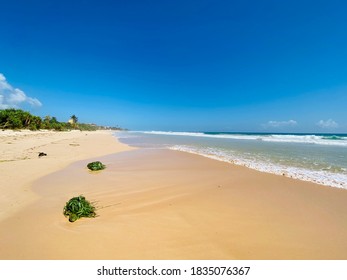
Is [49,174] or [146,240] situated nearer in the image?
[146,240]

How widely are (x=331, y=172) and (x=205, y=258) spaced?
813 cm

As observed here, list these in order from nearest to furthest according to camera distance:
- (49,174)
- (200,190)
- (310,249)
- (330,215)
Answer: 1. (310,249)
2. (330,215)
3. (200,190)
4. (49,174)

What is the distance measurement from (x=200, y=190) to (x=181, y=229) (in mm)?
2416

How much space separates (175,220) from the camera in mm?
3787

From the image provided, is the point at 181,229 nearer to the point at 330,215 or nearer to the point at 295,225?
the point at 295,225

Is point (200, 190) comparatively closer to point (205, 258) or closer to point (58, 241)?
point (205, 258)

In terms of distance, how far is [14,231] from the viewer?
10.9 ft

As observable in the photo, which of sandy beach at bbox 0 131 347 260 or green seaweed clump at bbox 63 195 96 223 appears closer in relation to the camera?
sandy beach at bbox 0 131 347 260

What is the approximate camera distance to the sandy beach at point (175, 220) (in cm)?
282

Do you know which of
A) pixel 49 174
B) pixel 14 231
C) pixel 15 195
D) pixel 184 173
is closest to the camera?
pixel 14 231

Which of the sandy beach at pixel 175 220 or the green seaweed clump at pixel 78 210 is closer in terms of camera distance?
the sandy beach at pixel 175 220

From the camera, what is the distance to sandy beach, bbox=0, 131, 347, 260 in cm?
282
